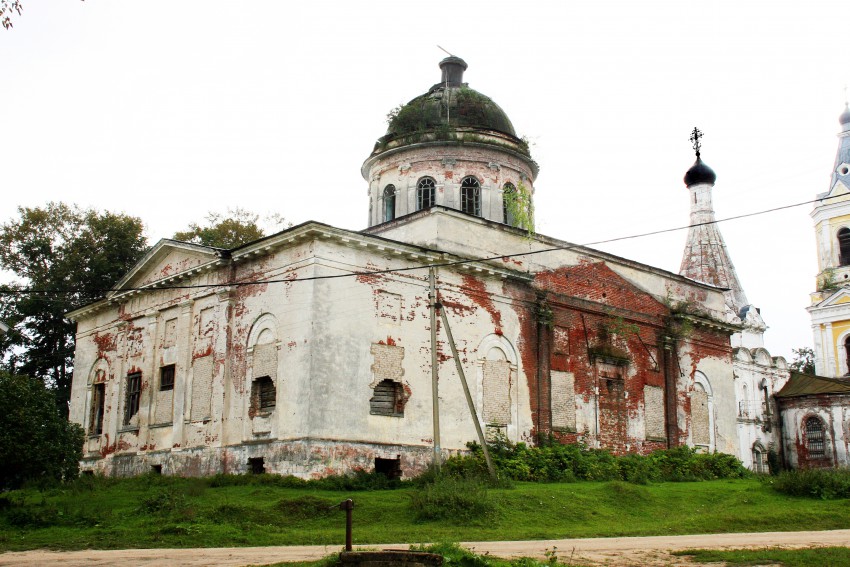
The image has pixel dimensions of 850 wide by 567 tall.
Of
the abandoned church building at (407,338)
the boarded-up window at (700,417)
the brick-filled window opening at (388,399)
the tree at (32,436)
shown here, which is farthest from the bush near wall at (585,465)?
the tree at (32,436)

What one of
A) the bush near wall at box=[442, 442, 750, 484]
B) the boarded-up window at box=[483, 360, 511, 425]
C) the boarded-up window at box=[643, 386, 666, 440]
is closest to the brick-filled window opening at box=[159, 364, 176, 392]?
the bush near wall at box=[442, 442, 750, 484]

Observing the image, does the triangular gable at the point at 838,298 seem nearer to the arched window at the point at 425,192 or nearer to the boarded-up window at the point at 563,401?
the boarded-up window at the point at 563,401

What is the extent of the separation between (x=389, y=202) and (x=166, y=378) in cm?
895

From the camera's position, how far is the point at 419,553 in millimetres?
9180

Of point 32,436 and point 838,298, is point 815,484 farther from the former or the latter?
point 838,298

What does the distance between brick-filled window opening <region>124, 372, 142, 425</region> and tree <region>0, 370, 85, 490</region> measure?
672 centimetres

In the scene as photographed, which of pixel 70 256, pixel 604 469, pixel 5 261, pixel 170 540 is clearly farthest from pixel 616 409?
pixel 5 261

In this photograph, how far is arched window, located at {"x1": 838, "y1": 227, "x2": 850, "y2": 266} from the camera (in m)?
50.9

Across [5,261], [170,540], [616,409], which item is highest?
[5,261]

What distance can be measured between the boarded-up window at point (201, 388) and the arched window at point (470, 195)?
30.6 feet

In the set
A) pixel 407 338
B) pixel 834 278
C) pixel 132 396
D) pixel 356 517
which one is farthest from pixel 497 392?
pixel 834 278

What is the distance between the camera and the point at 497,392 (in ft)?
76.7

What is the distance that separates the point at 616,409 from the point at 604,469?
2.97 metres

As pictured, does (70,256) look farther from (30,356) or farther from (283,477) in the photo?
(283,477)
